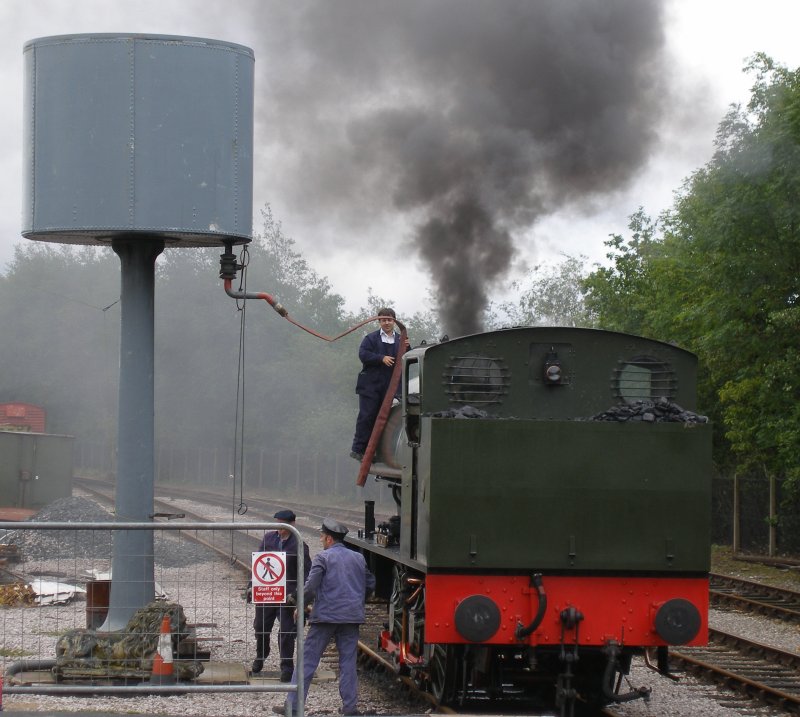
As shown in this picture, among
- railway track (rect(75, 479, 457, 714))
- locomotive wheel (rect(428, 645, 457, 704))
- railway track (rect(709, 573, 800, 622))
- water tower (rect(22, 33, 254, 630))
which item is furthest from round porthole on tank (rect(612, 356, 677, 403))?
railway track (rect(709, 573, 800, 622))

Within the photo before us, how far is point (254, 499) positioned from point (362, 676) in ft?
93.1

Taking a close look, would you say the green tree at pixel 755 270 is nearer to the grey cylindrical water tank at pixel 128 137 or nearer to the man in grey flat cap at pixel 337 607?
the grey cylindrical water tank at pixel 128 137

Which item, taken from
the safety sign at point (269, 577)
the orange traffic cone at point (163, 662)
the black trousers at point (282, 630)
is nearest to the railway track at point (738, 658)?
the black trousers at point (282, 630)

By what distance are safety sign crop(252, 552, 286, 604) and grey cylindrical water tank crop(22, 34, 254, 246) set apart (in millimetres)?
3554

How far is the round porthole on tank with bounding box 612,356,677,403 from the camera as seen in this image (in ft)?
27.7

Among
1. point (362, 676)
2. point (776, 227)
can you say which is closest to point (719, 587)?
point (776, 227)

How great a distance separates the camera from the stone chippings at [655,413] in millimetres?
7988

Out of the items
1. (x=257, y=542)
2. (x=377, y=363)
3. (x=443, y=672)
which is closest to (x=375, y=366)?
(x=377, y=363)

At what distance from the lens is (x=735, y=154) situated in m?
15.9

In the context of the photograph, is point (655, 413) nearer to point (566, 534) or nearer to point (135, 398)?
point (566, 534)

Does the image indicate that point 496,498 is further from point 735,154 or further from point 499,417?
point 735,154

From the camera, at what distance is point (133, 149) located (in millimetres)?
9711

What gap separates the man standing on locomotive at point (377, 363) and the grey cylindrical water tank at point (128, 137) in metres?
1.67

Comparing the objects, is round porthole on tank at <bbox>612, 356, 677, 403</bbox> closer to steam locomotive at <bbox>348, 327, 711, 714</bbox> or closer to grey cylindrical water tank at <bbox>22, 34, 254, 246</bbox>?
steam locomotive at <bbox>348, 327, 711, 714</bbox>
